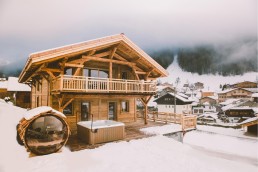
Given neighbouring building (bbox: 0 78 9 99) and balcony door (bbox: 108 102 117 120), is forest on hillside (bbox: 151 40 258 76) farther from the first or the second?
neighbouring building (bbox: 0 78 9 99)

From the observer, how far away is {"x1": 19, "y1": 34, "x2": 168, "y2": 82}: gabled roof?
29.1 feet

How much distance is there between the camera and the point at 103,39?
36.0ft

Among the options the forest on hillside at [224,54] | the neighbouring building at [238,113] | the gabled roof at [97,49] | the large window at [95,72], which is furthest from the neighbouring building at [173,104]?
the large window at [95,72]

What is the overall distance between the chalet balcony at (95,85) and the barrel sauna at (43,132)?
72.9 inches

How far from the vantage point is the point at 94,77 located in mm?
11195

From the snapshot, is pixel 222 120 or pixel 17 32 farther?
pixel 222 120

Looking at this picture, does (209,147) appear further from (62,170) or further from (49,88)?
(49,88)

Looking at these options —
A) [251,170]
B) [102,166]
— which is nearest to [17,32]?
[102,166]

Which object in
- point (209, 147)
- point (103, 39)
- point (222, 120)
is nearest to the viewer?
point (103, 39)

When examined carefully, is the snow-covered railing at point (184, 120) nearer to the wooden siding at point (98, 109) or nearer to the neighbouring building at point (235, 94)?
the wooden siding at point (98, 109)

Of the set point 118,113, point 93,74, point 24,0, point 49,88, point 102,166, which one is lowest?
point 102,166

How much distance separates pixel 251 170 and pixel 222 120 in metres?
31.2

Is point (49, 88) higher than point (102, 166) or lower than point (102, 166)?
higher

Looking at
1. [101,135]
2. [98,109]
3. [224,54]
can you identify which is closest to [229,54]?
[224,54]
